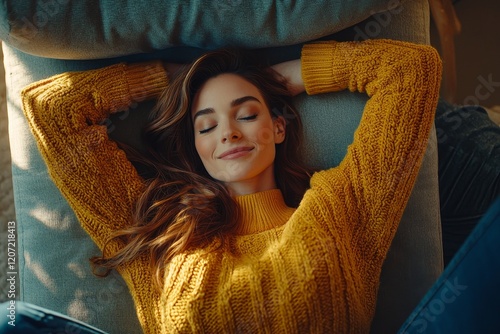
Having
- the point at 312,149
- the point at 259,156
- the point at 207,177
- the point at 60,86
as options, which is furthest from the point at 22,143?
the point at 312,149

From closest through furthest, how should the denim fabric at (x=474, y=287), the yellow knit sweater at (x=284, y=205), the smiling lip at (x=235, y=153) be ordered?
the denim fabric at (x=474, y=287)
the yellow knit sweater at (x=284, y=205)
the smiling lip at (x=235, y=153)

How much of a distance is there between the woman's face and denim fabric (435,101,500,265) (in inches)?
16.3

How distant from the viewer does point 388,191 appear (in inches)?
40.6

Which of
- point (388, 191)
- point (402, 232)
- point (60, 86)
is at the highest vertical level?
point (60, 86)

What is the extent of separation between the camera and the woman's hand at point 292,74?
1159mm

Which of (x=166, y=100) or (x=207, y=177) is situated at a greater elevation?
Answer: (x=166, y=100)

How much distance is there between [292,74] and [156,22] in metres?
0.29

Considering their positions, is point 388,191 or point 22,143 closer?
point 388,191

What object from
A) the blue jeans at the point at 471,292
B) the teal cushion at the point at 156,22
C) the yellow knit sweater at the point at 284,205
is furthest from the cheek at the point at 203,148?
the blue jeans at the point at 471,292

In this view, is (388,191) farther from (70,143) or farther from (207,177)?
(70,143)

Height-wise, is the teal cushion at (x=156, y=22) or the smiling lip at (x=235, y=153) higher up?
the teal cushion at (x=156, y=22)

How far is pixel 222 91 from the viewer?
43.1 inches

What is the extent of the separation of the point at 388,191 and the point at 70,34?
2.18 feet

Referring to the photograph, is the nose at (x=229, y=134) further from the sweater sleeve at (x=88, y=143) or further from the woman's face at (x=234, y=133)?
the sweater sleeve at (x=88, y=143)
